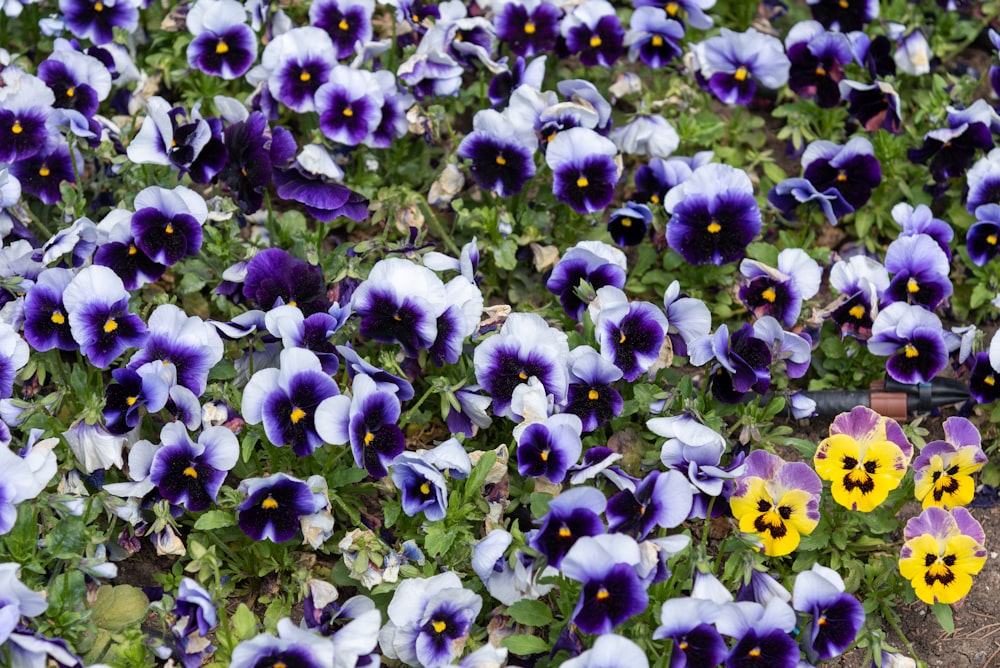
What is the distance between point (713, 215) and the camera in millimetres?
4109

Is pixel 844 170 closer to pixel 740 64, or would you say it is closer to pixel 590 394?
pixel 740 64

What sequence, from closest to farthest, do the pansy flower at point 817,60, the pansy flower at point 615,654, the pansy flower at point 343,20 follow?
the pansy flower at point 615,654, the pansy flower at point 343,20, the pansy flower at point 817,60

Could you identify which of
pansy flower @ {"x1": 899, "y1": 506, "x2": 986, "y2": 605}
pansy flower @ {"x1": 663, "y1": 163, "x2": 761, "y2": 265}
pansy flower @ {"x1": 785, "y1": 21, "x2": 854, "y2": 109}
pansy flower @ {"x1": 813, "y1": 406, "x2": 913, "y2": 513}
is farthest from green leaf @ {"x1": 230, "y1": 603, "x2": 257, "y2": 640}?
pansy flower @ {"x1": 785, "y1": 21, "x2": 854, "y2": 109}

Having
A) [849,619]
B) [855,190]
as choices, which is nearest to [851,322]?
[855,190]

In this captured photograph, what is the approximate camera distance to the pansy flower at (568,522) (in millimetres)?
3207

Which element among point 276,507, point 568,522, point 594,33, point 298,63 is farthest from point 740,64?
point 276,507

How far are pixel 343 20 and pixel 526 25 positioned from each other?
676mm

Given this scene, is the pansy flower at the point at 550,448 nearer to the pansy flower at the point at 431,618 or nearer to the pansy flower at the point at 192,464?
the pansy flower at the point at 431,618

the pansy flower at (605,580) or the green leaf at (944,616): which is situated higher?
the pansy flower at (605,580)

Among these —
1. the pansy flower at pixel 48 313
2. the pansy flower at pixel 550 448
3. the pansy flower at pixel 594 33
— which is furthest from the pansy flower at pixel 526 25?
the pansy flower at pixel 48 313

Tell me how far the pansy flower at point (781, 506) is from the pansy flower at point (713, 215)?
0.89 meters

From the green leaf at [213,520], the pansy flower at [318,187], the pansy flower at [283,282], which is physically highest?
the pansy flower at [318,187]

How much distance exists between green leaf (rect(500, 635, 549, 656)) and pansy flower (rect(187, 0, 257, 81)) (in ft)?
7.67

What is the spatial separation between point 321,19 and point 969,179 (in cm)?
240
